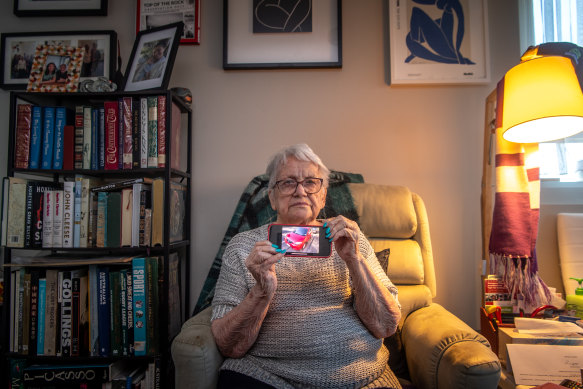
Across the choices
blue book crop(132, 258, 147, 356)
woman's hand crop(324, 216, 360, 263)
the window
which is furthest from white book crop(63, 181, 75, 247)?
the window

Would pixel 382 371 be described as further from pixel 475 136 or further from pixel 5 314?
pixel 5 314

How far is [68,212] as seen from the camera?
5.18 ft

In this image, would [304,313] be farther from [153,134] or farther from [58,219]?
[58,219]

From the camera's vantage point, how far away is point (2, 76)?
1.98m

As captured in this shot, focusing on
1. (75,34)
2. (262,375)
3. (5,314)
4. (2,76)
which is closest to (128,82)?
(75,34)

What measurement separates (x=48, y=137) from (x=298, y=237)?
4.45 feet

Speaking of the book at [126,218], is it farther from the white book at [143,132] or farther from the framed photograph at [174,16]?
the framed photograph at [174,16]

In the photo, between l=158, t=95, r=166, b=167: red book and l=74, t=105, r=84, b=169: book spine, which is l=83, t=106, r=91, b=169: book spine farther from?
l=158, t=95, r=166, b=167: red book

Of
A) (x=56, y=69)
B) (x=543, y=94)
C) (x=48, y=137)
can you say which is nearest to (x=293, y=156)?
(x=543, y=94)

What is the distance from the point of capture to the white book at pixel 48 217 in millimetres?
1562

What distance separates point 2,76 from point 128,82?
809 millimetres

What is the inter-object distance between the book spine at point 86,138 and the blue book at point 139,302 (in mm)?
521

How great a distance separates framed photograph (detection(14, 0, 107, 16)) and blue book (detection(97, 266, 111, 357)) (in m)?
1.49

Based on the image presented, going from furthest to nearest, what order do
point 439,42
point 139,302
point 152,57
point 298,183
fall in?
1. point 439,42
2. point 152,57
3. point 139,302
4. point 298,183
